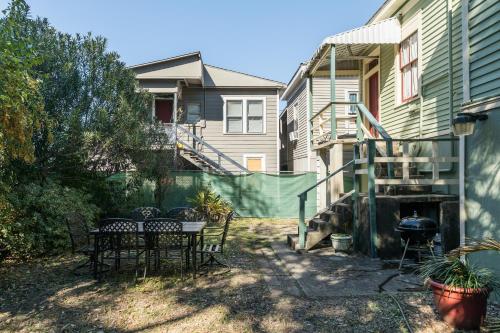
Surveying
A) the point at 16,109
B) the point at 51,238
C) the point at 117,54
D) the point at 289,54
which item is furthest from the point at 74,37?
the point at 289,54

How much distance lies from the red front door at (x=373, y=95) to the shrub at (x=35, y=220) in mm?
8527

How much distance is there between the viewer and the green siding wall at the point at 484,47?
5.17m

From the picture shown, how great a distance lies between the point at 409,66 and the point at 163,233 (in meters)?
7.13

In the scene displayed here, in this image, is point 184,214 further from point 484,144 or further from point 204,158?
point 204,158

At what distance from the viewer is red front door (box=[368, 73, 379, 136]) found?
1201 cm

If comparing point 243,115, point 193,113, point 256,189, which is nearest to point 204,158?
point 193,113

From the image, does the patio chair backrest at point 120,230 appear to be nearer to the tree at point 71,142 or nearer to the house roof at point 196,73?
the tree at point 71,142

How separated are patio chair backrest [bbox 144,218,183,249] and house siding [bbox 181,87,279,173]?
12079mm

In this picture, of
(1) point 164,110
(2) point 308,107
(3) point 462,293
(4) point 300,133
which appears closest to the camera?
(3) point 462,293

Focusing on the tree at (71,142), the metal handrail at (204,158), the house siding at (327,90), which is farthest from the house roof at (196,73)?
the tree at (71,142)

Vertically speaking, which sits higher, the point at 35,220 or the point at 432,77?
the point at 432,77

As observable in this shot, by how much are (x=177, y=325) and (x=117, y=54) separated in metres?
8.84

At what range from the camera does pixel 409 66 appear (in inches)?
379

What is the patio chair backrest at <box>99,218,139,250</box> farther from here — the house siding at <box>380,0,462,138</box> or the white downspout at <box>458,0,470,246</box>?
the house siding at <box>380,0,462,138</box>
